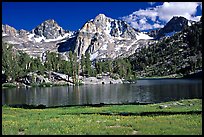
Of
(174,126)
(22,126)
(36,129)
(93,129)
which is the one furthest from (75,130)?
(174,126)

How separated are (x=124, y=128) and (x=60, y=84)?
173 meters

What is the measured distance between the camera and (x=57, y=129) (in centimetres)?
2550

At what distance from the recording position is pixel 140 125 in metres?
26.4

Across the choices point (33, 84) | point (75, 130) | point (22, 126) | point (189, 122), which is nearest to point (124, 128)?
point (75, 130)

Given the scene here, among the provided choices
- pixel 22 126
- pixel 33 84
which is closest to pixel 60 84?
pixel 33 84

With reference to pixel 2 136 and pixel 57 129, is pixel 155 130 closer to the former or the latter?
pixel 57 129

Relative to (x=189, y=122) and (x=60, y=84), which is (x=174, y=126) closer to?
(x=189, y=122)

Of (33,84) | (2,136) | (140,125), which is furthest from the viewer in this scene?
(33,84)

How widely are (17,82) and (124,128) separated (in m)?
181

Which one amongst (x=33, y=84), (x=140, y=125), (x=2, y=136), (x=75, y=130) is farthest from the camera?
(x=33, y=84)

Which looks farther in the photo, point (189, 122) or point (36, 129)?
point (189, 122)

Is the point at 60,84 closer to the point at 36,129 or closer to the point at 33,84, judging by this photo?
the point at 33,84

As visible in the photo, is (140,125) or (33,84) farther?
(33,84)

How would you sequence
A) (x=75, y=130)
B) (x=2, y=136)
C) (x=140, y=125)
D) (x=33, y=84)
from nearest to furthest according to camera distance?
(x=2, y=136), (x=75, y=130), (x=140, y=125), (x=33, y=84)
